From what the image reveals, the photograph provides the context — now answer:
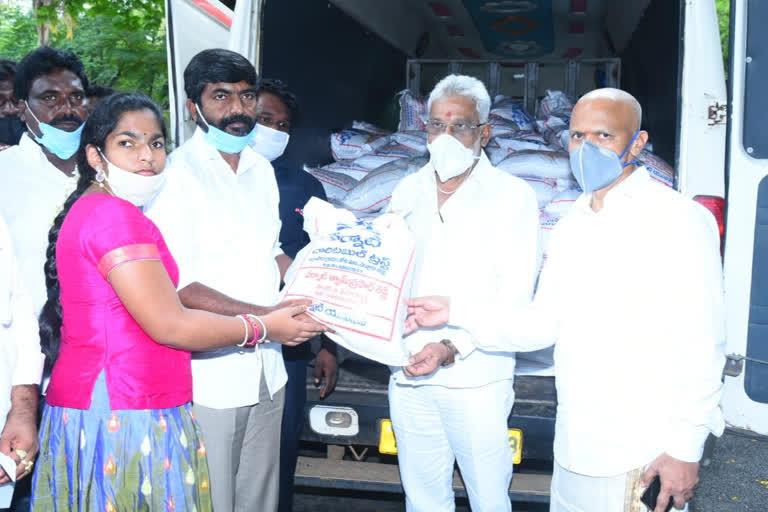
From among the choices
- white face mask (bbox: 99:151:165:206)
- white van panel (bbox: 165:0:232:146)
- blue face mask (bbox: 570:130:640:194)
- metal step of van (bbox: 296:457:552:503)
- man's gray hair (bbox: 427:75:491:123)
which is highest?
white van panel (bbox: 165:0:232:146)

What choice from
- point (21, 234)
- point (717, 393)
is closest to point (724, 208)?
point (717, 393)

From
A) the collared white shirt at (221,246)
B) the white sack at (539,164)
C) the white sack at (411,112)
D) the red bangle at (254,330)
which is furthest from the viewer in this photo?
the white sack at (411,112)

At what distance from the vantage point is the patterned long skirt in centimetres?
166

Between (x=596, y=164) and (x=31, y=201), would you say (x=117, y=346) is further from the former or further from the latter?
(x=596, y=164)

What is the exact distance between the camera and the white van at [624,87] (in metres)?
2.46

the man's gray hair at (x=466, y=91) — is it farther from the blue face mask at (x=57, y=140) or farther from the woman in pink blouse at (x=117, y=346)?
the blue face mask at (x=57, y=140)

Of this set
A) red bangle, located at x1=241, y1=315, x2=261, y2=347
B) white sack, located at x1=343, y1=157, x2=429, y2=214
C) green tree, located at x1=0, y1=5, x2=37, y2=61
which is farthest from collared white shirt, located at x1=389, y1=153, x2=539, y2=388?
green tree, located at x1=0, y1=5, x2=37, y2=61

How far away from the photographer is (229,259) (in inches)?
80.4

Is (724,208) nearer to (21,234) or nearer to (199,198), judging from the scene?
(199,198)

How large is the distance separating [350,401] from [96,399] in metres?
1.00

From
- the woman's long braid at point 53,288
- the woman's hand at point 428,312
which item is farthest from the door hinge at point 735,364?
the woman's long braid at point 53,288

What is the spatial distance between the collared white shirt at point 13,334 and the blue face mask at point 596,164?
1.43 m

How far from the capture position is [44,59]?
2.42 metres

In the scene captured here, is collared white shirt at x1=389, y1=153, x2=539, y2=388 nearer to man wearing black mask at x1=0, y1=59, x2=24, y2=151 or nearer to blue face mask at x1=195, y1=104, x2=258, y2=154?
blue face mask at x1=195, y1=104, x2=258, y2=154
